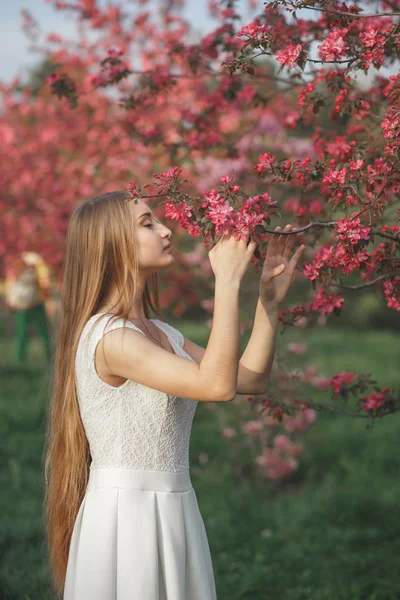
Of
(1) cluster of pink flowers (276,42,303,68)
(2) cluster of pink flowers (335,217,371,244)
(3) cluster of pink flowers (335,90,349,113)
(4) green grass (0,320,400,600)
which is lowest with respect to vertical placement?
(4) green grass (0,320,400,600)

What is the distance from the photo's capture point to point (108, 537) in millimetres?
2014

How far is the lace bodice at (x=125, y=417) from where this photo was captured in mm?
2047

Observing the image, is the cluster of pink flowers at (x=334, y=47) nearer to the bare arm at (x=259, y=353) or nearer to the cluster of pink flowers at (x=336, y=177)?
the cluster of pink flowers at (x=336, y=177)

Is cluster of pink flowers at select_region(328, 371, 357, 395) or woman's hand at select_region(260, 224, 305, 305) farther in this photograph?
cluster of pink flowers at select_region(328, 371, 357, 395)

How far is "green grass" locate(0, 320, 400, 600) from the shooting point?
147 inches

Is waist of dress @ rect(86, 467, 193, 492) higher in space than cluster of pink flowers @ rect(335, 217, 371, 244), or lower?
lower

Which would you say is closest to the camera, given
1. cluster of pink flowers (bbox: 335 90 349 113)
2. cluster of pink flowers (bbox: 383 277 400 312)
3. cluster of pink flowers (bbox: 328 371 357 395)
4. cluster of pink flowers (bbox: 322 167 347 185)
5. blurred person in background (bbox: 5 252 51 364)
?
cluster of pink flowers (bbox: 322 167 347 185)

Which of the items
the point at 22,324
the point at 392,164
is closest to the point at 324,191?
the point at 392,164

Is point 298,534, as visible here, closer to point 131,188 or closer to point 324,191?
point 324,191

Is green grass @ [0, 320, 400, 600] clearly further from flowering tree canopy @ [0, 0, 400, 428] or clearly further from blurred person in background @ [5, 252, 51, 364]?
blurred person in background @ [5, 252, 51, 364]

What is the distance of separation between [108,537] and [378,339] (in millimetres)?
11317

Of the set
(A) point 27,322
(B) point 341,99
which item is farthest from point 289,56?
(A) point 27,322

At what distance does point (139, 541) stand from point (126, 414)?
309 millimetres

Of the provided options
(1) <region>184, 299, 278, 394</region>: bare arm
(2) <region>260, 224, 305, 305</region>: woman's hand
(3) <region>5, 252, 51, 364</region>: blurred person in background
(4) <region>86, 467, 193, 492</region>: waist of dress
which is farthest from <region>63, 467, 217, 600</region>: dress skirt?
(3) <region>5, 252, 51, 364</region>: blurred person in background
